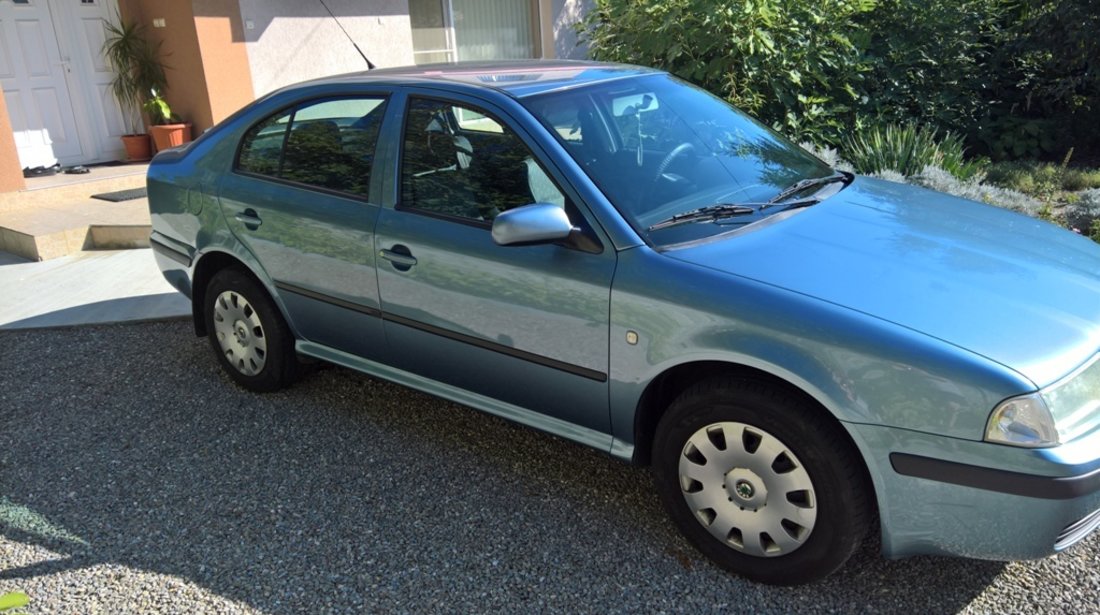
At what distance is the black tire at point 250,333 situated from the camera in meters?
4.32

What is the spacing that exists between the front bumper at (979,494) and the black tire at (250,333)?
9.41 feet

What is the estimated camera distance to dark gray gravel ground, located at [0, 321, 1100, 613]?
9.56ft

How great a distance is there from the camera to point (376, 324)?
150 inches

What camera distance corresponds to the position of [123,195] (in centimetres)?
833

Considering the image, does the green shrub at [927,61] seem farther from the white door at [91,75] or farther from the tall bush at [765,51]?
the white door at [91,75]

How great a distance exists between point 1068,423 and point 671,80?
2321 mm

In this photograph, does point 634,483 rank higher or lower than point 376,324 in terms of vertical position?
lower

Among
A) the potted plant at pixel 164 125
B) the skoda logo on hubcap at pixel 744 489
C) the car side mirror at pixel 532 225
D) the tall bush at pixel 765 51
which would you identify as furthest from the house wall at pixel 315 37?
the skoda logo on hubcap at pixel 744 489

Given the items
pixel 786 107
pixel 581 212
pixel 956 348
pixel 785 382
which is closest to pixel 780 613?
pixel 785 382

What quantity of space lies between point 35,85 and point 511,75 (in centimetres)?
728

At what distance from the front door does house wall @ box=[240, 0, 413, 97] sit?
20.6 feet

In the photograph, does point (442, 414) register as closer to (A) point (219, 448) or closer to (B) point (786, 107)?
(A) point (219, 448)

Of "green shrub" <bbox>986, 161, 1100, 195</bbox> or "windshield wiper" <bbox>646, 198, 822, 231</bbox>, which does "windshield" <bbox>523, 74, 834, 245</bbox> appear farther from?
"green shrub" <bbox>986, 161, 1100, 195</bbox>

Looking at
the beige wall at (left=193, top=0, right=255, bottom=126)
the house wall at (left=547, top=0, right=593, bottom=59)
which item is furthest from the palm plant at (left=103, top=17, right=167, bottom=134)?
the house wall at (left=547, top=0, right=593, bottom=59)
